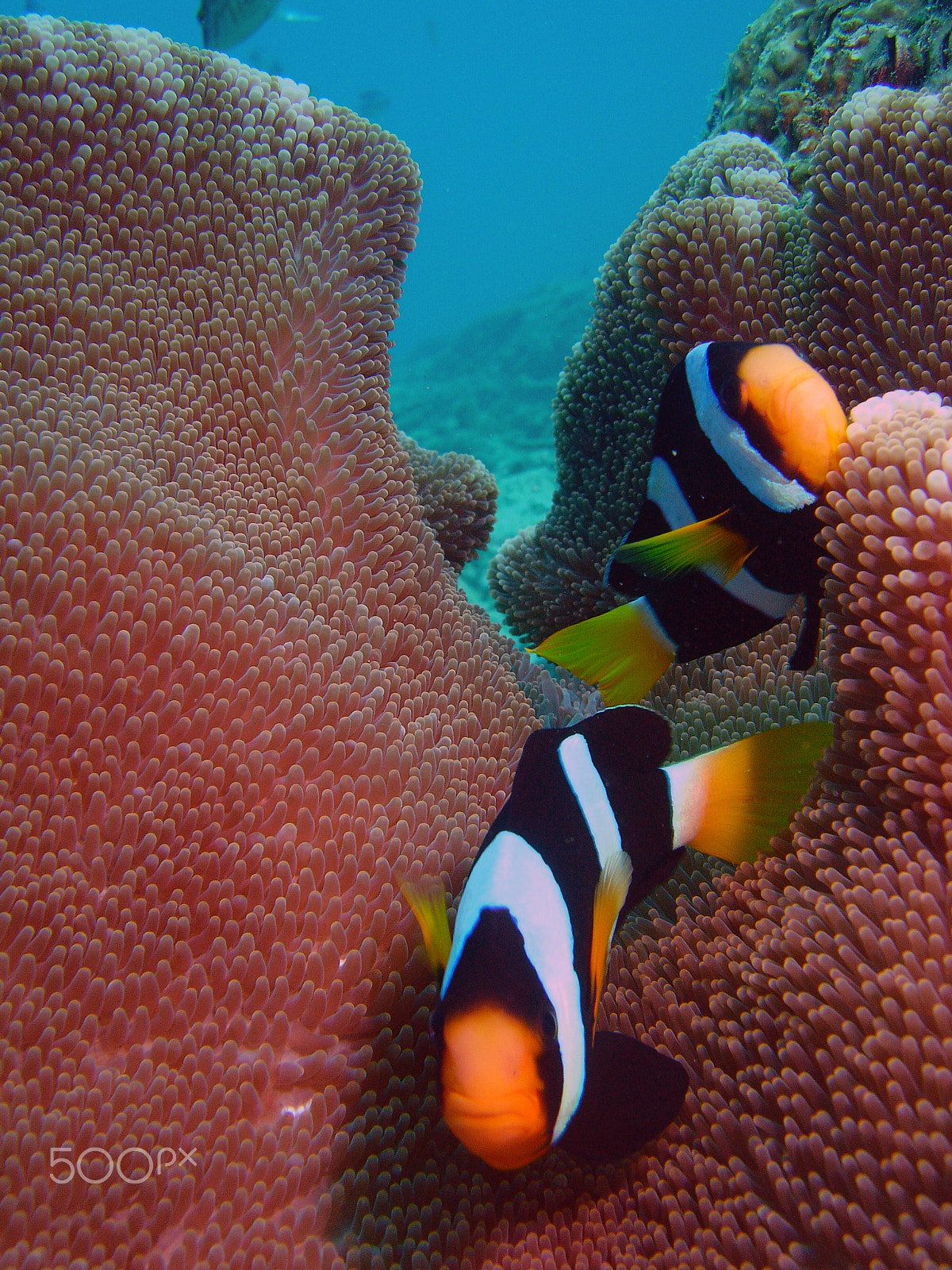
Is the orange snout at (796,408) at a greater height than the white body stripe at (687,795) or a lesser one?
greater

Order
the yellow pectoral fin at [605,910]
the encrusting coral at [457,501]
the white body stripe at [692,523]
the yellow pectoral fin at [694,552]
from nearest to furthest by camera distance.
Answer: the yellow pectoral fin at [605,910] < the yellow pectoral fin at [694,552] < the white body stripe at [692,523] < the encrusting coral at [457,501]

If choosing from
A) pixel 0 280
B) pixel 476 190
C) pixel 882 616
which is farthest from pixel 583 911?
pixel 476 190

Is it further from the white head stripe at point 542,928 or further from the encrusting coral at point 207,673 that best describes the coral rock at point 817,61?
the white head stripe at point 542,928

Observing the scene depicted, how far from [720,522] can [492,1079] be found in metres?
0.82

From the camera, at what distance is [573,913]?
0.85 metres

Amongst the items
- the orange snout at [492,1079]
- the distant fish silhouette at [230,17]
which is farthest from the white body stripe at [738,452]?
the distant fish silhouette at [230,17]

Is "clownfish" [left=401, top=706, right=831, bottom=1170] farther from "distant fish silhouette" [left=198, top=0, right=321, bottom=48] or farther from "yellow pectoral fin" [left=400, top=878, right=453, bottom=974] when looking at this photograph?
"distant fish silhouette" [left=198, top=0, right=321, bottom=48]

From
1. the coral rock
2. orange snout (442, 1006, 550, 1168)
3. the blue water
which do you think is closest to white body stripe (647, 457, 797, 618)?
orange snout (442, 1006, 550, 1168)

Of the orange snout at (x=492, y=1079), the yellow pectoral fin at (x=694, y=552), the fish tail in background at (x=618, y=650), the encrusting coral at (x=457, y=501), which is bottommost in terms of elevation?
the orange snout at (x=492, y=1079)

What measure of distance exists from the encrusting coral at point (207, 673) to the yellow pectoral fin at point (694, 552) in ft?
1.59

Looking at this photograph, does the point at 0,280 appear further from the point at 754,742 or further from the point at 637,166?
the point at 637,166

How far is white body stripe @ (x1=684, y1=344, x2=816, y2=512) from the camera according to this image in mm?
1099

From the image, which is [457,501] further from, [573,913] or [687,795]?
[573,913]

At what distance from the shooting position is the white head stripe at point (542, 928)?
770 millimetres
